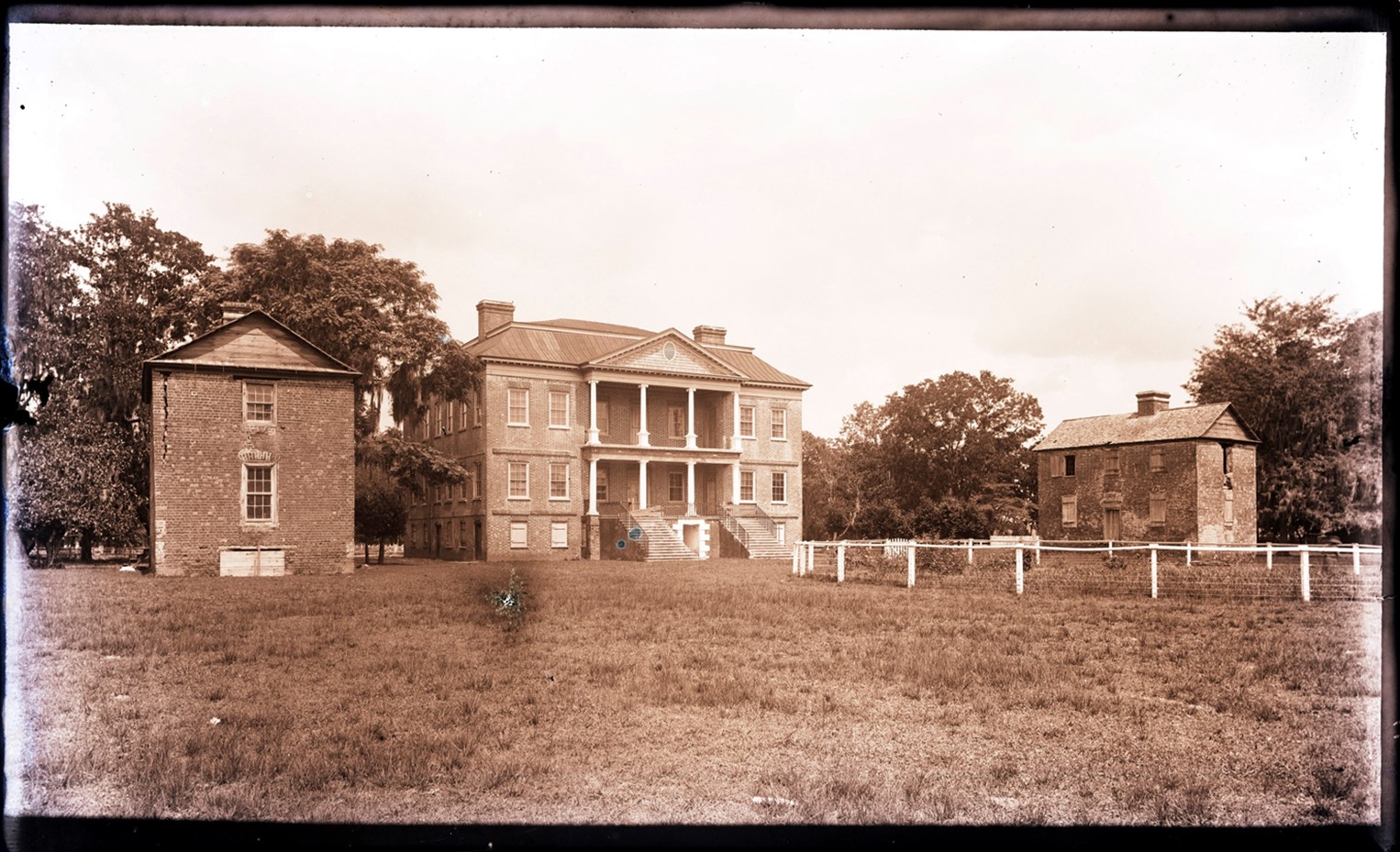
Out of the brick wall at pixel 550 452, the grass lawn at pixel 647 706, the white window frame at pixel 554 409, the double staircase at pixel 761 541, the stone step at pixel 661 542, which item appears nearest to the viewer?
the grass lawn at pixel 647 706

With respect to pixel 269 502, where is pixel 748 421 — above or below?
above

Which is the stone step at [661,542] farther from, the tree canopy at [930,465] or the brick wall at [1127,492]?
the brick wall at [1127,492]

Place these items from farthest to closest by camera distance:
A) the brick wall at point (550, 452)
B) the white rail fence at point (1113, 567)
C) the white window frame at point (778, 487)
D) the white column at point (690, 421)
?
the white window frame at point (778, 487) < the white column at point (690, 421) < the brick wall at point (550, 452) < the white rail fence at point (1113, 567)

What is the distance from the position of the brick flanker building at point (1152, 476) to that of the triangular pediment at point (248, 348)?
685 cm

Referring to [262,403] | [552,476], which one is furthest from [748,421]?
[262,403]

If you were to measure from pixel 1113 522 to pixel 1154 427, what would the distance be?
48.6 inches

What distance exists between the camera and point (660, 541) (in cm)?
873

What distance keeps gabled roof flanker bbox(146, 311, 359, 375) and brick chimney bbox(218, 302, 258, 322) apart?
32 mm

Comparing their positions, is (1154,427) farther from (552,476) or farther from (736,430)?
(552,476)

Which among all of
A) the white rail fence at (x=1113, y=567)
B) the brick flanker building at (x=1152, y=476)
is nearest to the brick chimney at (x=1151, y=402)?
the brick flanker building at (x=1152, y=476)

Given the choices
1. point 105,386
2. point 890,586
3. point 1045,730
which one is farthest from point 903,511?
point 105,386

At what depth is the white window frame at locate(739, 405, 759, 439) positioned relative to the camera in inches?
327

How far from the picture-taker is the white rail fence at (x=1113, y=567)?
25.1ft

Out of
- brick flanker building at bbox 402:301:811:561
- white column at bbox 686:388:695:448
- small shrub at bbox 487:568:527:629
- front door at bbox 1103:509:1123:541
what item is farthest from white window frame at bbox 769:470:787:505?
front door at bbox 1103:509:1123:541
